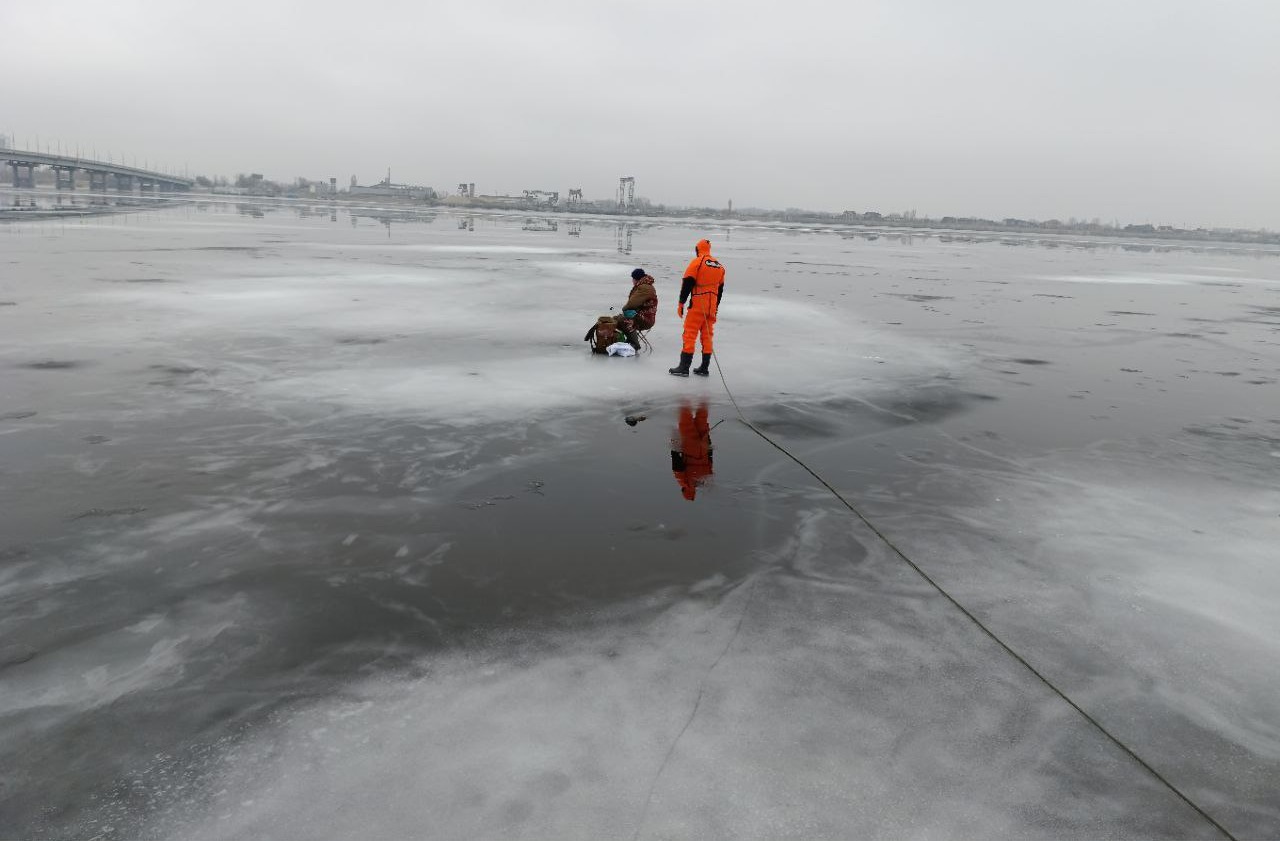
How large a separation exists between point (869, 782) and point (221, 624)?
295 centimetres

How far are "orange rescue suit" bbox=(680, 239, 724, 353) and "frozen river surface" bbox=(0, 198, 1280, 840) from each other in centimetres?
70

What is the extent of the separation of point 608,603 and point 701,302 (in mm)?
5855

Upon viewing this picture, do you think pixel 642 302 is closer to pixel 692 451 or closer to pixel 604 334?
pixel 604 334

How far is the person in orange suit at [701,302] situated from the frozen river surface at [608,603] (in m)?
0.47

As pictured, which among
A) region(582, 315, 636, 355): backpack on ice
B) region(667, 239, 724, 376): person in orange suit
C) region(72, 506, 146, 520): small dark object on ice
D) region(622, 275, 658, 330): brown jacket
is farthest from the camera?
region(622, 275, 658, 330): brown jacket

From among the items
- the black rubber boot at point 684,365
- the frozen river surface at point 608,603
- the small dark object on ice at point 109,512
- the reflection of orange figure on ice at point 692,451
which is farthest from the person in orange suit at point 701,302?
the small dark object on ice at point 109,512

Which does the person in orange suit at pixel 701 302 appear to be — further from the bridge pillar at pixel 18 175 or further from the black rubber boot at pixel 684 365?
the bridge pillar at pixel 18 175

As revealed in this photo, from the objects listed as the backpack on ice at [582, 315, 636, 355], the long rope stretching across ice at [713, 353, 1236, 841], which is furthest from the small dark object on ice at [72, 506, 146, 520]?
the backpack on ice at [582, 315, 636, 355]

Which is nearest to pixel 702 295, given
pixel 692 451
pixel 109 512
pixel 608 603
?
pixel 692 451

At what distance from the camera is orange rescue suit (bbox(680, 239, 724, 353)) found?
357 inches

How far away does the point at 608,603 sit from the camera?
12.7 ft

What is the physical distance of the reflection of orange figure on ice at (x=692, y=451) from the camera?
570cm

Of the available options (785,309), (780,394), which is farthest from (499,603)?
(785,309)

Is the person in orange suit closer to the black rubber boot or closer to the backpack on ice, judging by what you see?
the black rubber boot
